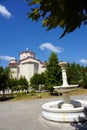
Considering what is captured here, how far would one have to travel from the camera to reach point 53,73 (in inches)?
1340

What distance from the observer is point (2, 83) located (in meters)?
32.3

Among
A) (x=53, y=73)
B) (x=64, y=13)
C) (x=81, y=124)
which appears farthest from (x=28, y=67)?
(x=64, y=13)

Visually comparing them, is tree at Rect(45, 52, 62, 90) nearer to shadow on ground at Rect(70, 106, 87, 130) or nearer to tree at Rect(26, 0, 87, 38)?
shadow on ground at Rect(70, 106, 87, 130)

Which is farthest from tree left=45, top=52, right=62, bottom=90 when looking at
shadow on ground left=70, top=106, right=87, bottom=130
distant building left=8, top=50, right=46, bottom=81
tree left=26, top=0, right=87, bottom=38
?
distant building left=8, top=50, right=46, bottom=81

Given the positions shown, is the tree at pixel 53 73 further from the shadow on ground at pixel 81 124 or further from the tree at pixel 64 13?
the tree at pixel 64 13

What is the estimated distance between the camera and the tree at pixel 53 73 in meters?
34.0

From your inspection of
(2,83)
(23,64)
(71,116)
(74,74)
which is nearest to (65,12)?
(71,116)

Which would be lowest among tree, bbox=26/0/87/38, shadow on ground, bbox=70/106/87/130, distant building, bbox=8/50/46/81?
shadow on ground, bbox=70/106/87/130

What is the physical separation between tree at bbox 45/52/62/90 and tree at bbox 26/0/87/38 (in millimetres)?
29342

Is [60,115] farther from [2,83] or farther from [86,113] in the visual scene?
[2,83]

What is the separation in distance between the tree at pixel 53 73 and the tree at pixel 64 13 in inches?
1155

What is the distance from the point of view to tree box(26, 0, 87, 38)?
388 centimetres

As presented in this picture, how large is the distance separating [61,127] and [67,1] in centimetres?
861

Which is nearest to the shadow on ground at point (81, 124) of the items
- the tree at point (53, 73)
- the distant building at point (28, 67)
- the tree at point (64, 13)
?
the tree at point (64, 13)
